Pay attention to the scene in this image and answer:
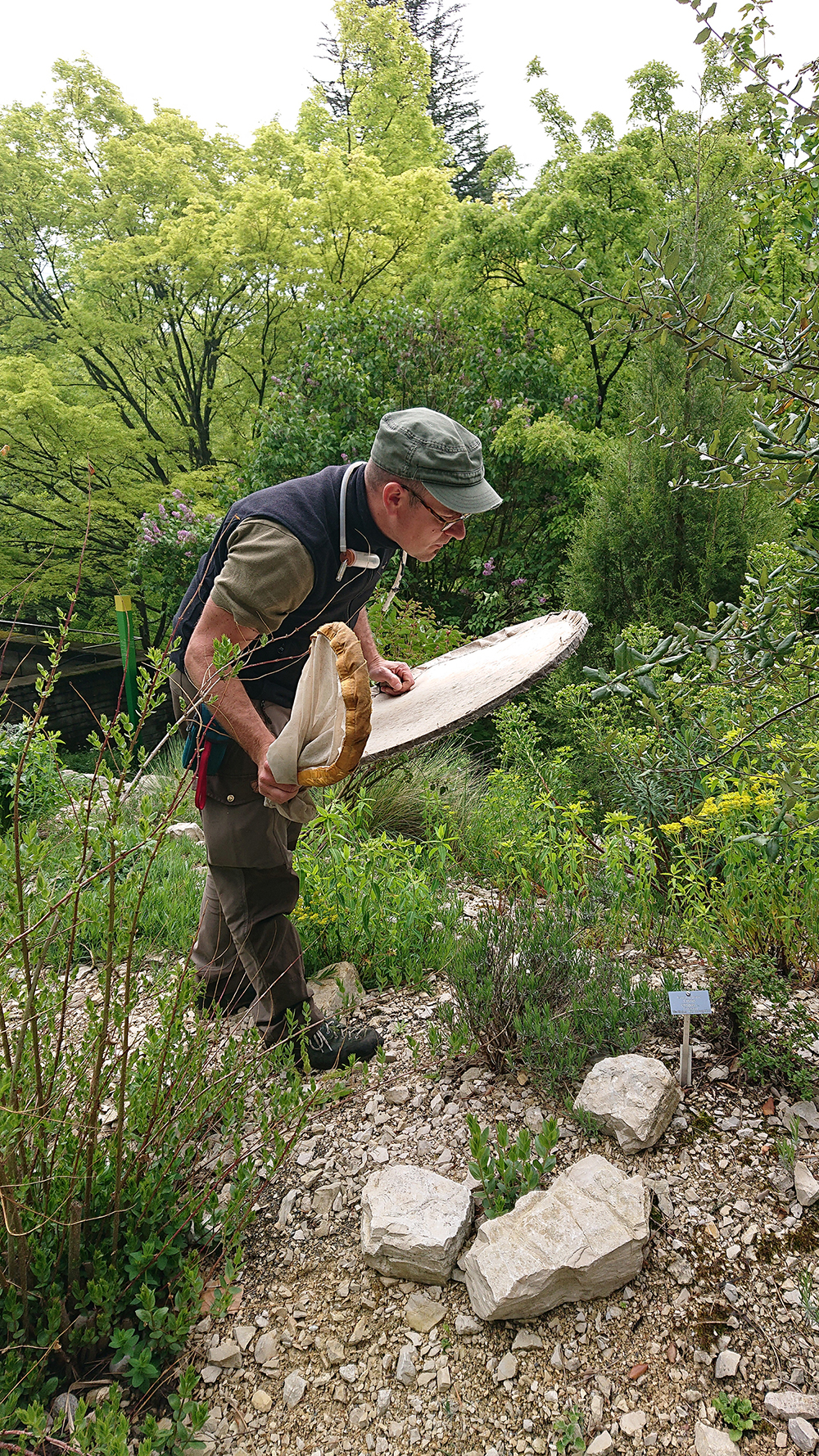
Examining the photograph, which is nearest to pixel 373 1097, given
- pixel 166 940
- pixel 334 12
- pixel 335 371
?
pixel 166 940

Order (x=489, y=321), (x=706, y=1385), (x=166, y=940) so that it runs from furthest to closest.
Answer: (x=489, y=321) < (x=166, y=940) < (x=706, y=1385)

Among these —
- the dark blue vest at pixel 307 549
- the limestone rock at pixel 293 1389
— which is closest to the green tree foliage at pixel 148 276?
the dark blue vest at pixel 307 549

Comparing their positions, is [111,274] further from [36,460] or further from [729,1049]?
[729,1049]

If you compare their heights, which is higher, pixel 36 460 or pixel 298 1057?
pixel 36 460

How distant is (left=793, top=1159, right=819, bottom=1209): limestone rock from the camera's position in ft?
6.51

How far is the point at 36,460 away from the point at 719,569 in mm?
10885

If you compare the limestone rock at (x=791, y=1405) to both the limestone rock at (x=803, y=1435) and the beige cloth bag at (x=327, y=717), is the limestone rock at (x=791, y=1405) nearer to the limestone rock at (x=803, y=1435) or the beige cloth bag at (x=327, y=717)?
the limestone rock at (x=803, y=1435)

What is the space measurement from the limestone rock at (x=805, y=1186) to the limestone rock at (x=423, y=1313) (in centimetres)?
90

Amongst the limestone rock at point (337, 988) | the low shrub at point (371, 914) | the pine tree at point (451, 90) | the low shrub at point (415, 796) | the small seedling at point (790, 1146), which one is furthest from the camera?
the pine tree at point (451, 90)

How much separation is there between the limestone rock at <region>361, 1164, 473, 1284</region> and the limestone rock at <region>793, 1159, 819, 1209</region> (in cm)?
80

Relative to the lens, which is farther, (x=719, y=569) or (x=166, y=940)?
(x=719, y=569)

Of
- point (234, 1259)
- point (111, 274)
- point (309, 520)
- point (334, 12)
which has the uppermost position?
point (334, 12)

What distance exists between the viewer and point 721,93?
1036cm

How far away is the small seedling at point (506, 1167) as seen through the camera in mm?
1993
